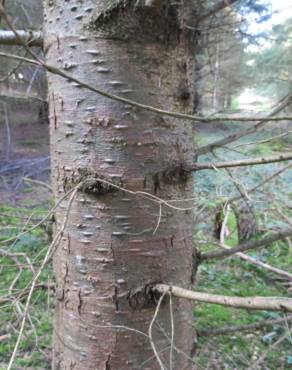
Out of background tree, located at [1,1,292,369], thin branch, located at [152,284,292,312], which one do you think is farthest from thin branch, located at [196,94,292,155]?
thin branch, located at [152,284,292,312]

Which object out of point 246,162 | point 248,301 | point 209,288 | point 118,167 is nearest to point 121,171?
point 118,167

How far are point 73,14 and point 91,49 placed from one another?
106 mm

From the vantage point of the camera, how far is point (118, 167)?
0.94m

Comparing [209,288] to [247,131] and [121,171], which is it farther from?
[121,171]

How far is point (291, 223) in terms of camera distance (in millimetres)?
1164

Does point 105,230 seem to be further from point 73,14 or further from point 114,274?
point 73,14

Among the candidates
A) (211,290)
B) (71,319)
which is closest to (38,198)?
(211,290)

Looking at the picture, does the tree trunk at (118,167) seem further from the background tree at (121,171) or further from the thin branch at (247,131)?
the thin branch at (247,131)

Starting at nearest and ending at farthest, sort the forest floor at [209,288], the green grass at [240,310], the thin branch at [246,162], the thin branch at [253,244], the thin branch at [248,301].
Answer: the thin branch at [248,301]
the thin branch at [246,162]
the thin branch at [253,244]
the forest floor at [209,288]
the green grass at [240,310]

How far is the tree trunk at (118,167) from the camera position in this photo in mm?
912

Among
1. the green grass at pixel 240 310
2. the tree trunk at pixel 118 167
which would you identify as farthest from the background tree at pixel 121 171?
the green grass at pixel 240 310

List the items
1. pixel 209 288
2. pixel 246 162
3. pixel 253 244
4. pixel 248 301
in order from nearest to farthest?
pixel 248 301
pixel 246 162
pixel 253 244
pixel 209 288

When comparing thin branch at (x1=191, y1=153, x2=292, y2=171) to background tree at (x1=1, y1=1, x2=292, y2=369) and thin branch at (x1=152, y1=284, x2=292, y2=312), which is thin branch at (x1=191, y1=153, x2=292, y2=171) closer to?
background tree at (x1=1, y1=1, x2=292, y2=369)

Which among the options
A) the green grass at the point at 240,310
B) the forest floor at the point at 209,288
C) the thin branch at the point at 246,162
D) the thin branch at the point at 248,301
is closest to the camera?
the thin branch at the point at 248,301
